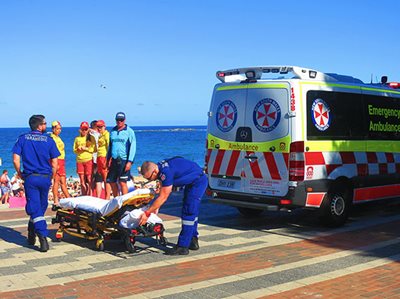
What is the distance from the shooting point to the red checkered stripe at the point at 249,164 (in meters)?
8.15

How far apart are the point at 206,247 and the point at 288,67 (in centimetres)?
312

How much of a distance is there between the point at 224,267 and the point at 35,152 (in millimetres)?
2985

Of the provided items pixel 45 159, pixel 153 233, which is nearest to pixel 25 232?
pixel 45 159

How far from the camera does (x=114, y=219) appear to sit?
6926 millimetres

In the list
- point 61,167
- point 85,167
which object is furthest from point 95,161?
point 61,167

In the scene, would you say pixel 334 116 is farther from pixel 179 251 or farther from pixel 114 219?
pixel 114 219

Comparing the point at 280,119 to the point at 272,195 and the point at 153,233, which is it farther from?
the point at 153,233

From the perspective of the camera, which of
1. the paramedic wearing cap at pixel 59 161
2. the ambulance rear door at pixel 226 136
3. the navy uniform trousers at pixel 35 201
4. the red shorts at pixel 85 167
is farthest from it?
the red shorts at pixel 85 167

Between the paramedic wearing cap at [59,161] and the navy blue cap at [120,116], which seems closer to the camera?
the navy blue cap at [120,116]

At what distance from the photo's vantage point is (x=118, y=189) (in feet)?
32.0

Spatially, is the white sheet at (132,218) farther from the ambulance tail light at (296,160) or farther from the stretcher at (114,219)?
the ambulance tail light at (296,160)

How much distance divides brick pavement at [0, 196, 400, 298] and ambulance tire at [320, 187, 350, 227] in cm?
20

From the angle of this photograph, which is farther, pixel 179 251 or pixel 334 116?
pixel 334 116

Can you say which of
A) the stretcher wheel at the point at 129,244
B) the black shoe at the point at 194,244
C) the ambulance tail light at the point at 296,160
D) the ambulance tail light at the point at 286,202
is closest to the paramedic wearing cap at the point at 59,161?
the stretcher wheel at the point at 129,244
